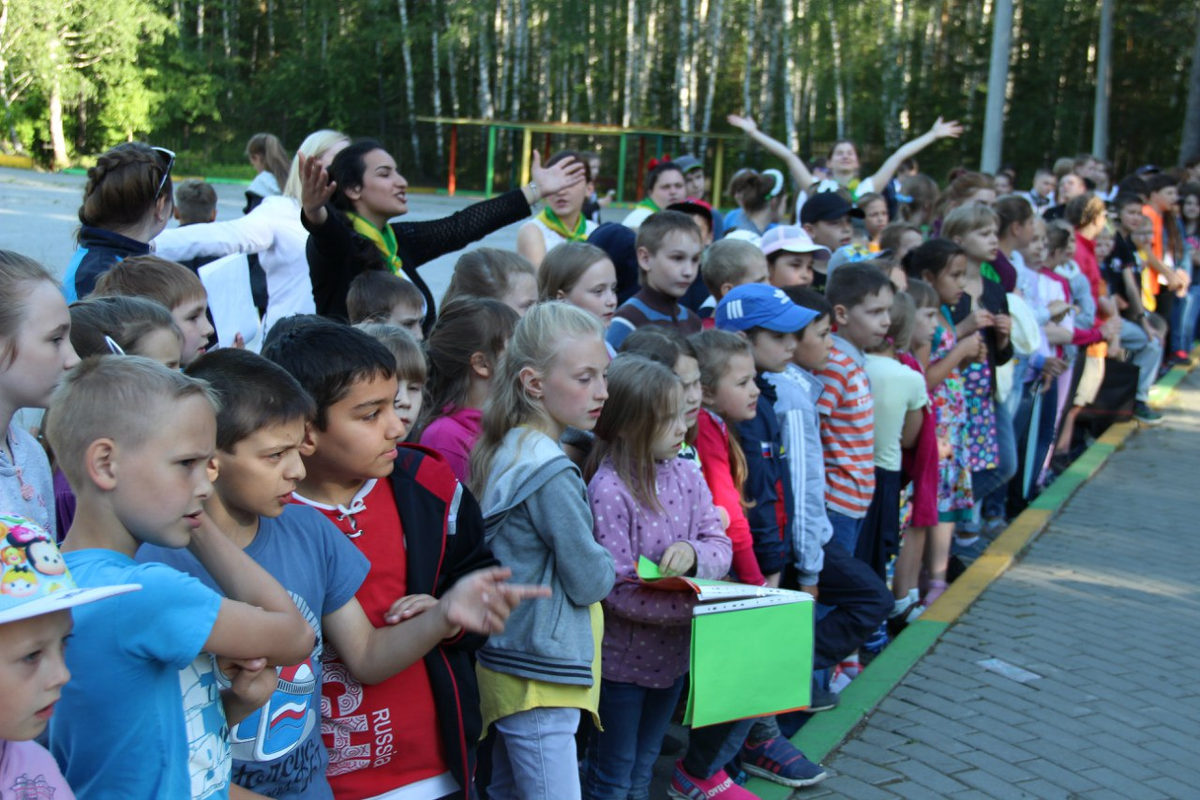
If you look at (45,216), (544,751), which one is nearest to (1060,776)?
(544,751)

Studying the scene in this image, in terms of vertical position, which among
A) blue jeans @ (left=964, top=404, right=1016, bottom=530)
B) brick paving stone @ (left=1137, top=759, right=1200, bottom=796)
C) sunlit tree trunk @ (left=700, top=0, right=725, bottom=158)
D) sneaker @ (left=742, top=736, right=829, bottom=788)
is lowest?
brick paving stone @ (left=1137, top=759, right=1200, bottom=796)

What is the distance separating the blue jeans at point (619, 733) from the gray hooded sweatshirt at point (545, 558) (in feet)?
1.56

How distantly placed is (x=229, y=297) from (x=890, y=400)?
3.01 m

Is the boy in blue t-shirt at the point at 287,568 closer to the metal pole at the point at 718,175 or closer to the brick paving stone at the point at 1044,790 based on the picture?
the brick paving stone at the point at 1044,790

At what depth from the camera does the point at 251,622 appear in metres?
2.07

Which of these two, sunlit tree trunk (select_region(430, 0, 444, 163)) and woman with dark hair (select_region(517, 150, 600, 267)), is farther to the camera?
sunlit tree trunk (select_region(430, 0, 444, 163))

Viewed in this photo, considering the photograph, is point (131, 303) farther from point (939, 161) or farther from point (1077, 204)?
point (939, 161)

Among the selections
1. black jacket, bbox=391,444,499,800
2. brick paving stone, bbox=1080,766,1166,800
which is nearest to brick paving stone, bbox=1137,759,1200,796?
brick paving stone, bbox=1080,766,1166,800

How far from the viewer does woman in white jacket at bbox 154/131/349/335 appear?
5.00m

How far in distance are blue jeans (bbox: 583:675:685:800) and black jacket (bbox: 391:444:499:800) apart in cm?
82

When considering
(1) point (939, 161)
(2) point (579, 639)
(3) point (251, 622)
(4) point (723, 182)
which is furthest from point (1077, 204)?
(1) point (939, 161)

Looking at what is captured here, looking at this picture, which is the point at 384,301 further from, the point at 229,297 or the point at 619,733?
the point at 619,733

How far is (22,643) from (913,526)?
16.6 ft

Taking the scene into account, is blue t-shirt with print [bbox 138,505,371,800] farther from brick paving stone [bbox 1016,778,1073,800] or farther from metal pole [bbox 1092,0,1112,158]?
metal pole [bbox 1092,0,1112,158]
